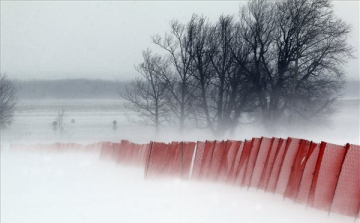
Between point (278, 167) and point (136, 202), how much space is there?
331cm

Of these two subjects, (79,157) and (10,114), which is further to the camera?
(10,114)

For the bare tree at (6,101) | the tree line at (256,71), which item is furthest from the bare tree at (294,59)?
the bare tree at (6,101)

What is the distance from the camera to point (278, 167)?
44.9ft

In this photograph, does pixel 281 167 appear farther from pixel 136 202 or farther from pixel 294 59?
pixel 294 59

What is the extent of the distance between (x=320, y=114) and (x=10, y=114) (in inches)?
1273

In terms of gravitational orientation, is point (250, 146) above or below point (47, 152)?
above

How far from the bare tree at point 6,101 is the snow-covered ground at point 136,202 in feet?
137

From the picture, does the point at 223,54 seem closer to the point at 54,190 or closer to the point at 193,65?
the point at 193,65

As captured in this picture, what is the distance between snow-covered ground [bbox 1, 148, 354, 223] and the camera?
12.4 meters

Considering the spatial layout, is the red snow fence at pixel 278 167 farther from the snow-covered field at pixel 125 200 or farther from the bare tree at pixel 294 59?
the bare tree at pixel 294 59

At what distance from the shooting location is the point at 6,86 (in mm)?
66812

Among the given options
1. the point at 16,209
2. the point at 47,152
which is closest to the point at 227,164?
the point at 16,209

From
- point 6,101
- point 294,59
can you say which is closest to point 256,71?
point 294,59

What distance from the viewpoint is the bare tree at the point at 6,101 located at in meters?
62.1
